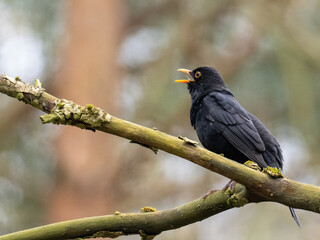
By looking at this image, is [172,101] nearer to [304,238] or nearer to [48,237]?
[304,238]

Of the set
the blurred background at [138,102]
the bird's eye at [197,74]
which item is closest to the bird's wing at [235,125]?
the bird's eye at [197,74]

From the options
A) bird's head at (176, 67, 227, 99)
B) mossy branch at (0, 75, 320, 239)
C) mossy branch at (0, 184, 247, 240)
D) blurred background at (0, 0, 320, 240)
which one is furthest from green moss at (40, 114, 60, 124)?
blurred background at (0, 0, 320, 240)

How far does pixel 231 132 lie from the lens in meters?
4.92

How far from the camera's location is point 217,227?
1223 cm

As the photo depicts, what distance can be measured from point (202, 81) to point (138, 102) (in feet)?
13.7

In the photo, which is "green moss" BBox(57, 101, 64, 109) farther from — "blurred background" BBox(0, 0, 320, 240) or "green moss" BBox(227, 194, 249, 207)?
"blurred background" BBox(0, 0, 320, 240)

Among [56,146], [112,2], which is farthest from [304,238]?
[112,2]

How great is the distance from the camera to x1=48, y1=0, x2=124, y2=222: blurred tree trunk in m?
9.78

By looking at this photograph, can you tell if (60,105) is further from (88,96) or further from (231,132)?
(88,96)

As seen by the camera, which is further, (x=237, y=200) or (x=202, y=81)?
(x=202, y=81)

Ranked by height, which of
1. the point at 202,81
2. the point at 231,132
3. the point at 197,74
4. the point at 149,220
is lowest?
the point at 149,220

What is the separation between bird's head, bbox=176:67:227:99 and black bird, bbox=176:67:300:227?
338 mm

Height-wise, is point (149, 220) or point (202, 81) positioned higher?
point (202, 81)

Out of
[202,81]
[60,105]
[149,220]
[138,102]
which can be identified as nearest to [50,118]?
[60,105]
